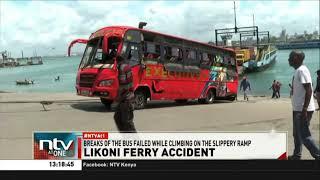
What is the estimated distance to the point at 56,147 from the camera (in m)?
4.82

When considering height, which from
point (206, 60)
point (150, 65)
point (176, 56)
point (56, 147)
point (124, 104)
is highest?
point (176, 56)

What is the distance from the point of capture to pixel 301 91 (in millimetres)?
5480

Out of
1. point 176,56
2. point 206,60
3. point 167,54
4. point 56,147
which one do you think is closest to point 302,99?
point 56,147

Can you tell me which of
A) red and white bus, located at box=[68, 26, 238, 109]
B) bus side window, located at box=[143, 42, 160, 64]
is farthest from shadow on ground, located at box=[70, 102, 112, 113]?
bus side window, located at box=[143, 42, 160, 64]

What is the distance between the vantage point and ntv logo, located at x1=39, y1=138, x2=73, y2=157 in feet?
15.7

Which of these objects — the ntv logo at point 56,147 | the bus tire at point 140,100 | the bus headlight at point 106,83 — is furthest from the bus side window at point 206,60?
the ntv logo at point 56,147

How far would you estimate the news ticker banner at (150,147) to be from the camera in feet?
15.8

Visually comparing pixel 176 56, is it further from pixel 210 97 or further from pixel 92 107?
pixel 210 97

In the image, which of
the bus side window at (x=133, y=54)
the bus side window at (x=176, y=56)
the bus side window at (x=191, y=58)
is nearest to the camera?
the bus side window at (x=133, y=54)

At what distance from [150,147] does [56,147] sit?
0.96m

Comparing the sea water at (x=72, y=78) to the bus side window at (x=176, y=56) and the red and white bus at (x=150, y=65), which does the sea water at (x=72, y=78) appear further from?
the bus side window at (x=176, y=56)

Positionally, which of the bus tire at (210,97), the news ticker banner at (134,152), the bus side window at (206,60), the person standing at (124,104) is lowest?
the bus tire at (210,97)

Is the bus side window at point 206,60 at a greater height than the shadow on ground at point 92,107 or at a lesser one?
greater

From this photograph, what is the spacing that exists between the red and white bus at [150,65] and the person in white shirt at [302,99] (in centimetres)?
593
